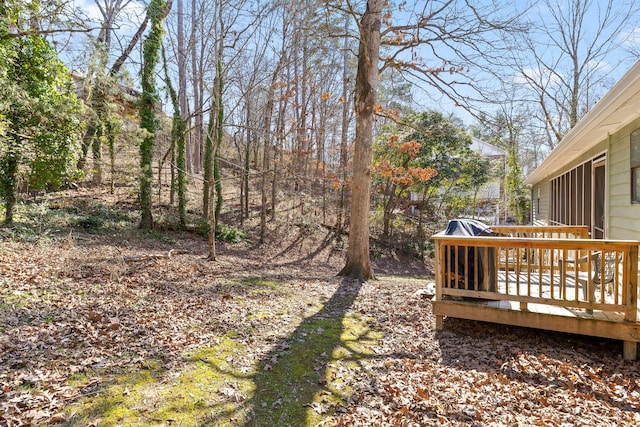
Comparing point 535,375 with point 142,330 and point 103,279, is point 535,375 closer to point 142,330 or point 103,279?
point 142,330

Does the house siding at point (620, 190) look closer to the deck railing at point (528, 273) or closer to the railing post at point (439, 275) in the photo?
the deck railing at point (528, 273)

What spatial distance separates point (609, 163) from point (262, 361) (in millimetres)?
6277

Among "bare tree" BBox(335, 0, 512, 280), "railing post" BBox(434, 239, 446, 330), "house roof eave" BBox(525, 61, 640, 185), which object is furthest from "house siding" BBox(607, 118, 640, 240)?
"bare tree" BBox(335, 0, 512, 280)

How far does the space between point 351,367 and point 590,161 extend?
6813 mm

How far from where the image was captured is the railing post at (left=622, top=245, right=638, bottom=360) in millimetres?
3494

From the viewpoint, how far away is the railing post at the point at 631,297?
3494 mm

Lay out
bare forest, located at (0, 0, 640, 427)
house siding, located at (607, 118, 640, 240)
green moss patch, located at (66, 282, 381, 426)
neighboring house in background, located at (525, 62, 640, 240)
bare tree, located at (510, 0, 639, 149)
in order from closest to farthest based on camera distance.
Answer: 1. green moss patch, located at (66, 282, 381, 426)
2. bare forest, located at (0, 0, 640, 427)
3. neighboring house in background, located at (525, 62, 640, 240)
4. house siding, located at (607, 118, 640, 240)
5. bare tree, located at (510, 0, 639, 149)

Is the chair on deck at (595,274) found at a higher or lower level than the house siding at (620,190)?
lower

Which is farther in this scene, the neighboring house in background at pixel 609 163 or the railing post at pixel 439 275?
the railing post at pixel 439 275

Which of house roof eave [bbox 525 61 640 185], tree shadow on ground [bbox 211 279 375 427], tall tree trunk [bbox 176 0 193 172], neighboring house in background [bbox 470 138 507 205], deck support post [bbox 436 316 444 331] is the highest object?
tall tree trunk [bbox 176 0 193 172]

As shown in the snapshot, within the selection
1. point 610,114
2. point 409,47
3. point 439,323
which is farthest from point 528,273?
point 409,47

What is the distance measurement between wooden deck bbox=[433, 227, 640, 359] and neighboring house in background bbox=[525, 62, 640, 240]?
45.3 inches

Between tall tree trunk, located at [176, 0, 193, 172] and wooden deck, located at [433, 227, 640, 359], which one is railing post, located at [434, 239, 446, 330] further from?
tall tree trunk, located at [176, 0, 193, 172]

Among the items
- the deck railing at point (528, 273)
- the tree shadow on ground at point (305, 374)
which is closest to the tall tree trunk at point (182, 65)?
the tree shadow on ground at point (305, 374)
